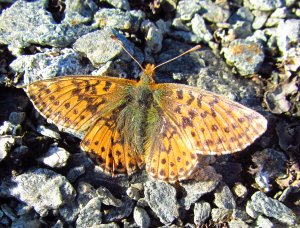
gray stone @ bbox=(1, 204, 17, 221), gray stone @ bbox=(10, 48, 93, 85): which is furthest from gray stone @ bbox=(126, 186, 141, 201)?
gray stone @ bbox=(10, 48, 93, 85)

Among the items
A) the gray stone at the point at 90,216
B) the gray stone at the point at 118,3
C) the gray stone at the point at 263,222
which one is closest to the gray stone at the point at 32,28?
the gray stone at the point at 118,3

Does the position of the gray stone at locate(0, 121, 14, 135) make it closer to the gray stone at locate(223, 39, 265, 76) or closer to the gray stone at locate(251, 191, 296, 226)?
the gray stone at locate(251, 191, 296, 226)

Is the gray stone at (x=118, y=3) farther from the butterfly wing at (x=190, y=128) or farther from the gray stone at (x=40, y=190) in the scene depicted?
the gray stone at (x=40, y=190)

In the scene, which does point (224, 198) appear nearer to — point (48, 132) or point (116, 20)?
point (48, 132)

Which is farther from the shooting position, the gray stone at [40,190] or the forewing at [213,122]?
the gray stone at [40,190]

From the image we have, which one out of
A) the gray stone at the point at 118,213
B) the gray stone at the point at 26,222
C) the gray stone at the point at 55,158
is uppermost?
the gray stone at the point at 55,158

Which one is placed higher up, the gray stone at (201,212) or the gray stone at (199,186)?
the gray stone at (199,186)

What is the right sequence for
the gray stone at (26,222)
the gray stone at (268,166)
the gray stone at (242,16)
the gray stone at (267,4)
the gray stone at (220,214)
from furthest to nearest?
the gray stone at (242,16) < the gray stone at (267,4) < the gray stone at (268,166) < the gray stone at (220,214) < the gray stone at (26,222)
